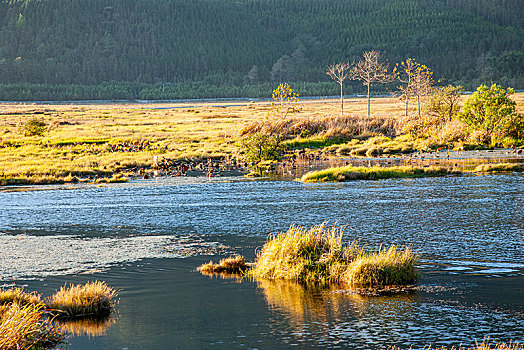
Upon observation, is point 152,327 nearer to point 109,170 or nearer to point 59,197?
point 59,197

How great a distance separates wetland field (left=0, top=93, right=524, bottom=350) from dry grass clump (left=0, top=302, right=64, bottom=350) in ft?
1.76

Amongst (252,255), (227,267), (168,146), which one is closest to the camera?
(227,267)

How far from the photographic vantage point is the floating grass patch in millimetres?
Result: 45125

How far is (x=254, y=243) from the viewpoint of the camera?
81.1 feet

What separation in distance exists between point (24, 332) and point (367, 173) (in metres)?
35.2

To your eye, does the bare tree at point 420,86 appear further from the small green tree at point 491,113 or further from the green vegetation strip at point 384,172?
the green vegetation strip at point 384,172

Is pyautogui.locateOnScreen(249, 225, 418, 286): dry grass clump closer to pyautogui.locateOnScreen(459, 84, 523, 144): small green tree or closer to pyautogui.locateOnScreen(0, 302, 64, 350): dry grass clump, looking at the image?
pyautogui.locateOnScreen(0, 302, 64, 350): dry grass clump

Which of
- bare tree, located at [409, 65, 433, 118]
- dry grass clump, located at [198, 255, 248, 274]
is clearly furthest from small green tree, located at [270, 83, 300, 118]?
dry grass clump, located at [198, 255, 248, 274]

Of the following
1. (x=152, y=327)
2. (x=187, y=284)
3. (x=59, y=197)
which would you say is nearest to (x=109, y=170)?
(x=59, y=197)

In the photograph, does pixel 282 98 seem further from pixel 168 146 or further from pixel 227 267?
pixel 227 267

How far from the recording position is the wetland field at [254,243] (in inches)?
591

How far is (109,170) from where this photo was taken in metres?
54.7

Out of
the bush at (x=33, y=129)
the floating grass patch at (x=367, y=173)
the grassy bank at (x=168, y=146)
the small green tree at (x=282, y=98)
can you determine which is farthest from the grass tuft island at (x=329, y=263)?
the bush at (x=33, y=129)

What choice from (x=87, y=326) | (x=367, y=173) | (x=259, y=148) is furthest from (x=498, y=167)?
(x=87, y=326)
